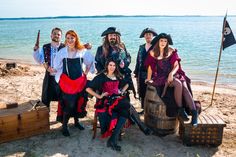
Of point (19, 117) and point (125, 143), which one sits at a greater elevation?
point (19, 117)

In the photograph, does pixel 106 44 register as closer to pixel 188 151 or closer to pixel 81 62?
pixel 81 62

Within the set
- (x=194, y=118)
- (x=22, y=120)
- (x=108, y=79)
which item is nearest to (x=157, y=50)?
A: (x=108, y=79)

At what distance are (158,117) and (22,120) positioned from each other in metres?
2.37

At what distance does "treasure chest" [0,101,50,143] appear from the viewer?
17.6ft

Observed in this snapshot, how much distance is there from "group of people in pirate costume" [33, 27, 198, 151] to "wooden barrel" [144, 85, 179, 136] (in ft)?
0.49

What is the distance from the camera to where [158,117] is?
5684 mm

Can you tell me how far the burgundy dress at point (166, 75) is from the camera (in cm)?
545

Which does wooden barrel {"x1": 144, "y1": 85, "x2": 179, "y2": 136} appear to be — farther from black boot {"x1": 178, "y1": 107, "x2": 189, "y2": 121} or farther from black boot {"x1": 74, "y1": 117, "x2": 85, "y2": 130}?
black boot {"x1": 74, "y1": 117, "x2": 85, "y2": 130}

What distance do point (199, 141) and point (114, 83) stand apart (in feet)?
5.75

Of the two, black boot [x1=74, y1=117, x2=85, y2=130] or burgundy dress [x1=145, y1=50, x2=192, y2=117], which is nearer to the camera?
burgundy dress [x1=145, y1=50, x2=192, y2=117]

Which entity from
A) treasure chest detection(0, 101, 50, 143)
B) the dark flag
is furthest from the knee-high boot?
the dark flag

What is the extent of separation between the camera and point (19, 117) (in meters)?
5.42

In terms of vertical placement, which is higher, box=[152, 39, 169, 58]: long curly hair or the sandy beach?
box=[152, 39, 169, 58]: long curly hair

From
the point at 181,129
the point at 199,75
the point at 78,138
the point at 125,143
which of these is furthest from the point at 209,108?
the point at 199,75
